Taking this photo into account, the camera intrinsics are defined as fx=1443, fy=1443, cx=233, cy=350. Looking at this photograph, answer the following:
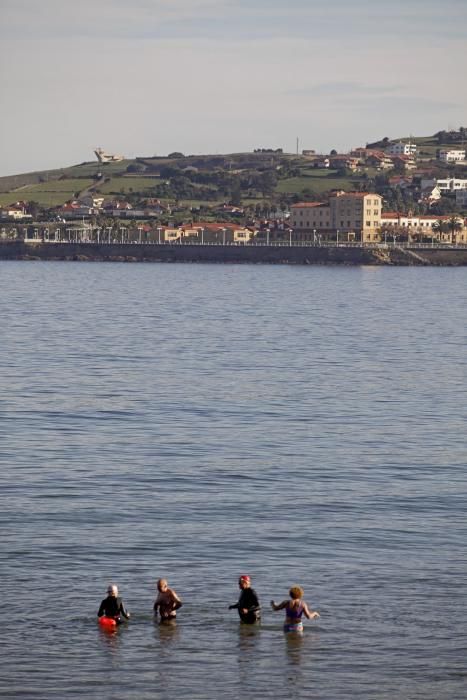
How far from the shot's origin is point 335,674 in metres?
25.7

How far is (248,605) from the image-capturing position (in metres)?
28.0

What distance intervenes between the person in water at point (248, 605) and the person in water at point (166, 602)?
1.20m

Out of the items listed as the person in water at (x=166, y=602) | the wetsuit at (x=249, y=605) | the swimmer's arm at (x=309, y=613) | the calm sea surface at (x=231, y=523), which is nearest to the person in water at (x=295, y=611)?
the swimmer's arm at (x=309, y=613)

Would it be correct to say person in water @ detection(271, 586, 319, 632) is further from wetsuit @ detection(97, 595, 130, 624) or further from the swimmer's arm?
wetsuit @ detection(97, 595, 130, 624)

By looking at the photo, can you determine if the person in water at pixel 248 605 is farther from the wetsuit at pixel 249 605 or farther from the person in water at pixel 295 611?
the person in water at pixel 295 611

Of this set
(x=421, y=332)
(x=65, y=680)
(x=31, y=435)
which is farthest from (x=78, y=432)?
(x=421, y=332)

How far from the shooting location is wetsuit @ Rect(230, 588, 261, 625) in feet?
91.6

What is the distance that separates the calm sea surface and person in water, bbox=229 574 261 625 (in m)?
0.26

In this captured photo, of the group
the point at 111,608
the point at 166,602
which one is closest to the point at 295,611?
the point at 166,602

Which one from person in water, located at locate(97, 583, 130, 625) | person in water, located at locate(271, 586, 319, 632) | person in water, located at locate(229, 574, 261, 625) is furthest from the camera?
person in water, located at locate(229, 574, 261, 625)

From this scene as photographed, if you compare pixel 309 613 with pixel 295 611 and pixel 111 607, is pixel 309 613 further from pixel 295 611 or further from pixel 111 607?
pixel 111 607

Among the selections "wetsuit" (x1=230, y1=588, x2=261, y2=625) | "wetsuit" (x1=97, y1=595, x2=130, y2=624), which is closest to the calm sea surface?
"wetsuit" (x1=230, y1=588, x2=261, y2=625)

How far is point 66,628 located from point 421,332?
84488 millimetres

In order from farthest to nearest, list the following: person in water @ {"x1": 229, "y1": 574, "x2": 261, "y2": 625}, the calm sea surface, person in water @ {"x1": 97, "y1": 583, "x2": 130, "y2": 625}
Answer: person in water @ {"x1": 229, "y1": 574, "x2": 261, "y2": 625}
person in water @ {"x1": 97, "y1": 583, "x2": 130, "y2": 625}
the calm sea surface
